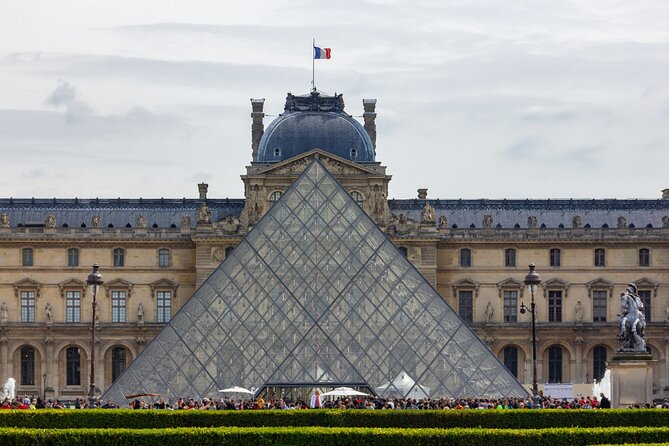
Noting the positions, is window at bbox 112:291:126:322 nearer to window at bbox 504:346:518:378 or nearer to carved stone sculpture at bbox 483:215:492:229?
carved stone sculpture at bbox 483:215:492:229

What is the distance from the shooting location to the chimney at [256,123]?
8475cm

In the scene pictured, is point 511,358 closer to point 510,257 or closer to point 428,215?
point 510,257

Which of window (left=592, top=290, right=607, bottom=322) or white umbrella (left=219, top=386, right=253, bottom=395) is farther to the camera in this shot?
window (left=592, top=290, right=607, bottom=322)

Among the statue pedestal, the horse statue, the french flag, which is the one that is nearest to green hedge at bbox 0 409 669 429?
the statue pedestal

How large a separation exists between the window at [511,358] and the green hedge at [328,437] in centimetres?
4606

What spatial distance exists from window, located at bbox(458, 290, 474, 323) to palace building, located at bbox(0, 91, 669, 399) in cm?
9

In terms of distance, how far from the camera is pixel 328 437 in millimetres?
34625

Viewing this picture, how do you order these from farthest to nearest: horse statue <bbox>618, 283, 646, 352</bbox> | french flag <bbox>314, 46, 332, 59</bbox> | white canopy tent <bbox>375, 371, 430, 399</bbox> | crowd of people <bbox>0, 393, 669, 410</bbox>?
french flag <bbox>314, 46, 332, 59</bbox>, white canopy tent <bbox>375, 371, 430, 399</bbox>, horse statue <bbox>618, 283, 646, 352</bbox>, crowd of people <bbox>0, 393, 669, 410</bbox>

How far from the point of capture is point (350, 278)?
52438 mm

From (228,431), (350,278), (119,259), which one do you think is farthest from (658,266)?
(228,431)

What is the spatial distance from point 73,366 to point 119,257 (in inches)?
207

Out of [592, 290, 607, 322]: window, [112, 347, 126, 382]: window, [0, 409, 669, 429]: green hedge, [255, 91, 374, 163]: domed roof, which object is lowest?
[0, 409, 669, 429]: green hedge

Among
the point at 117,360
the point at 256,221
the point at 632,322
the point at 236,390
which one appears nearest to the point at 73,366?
the point at 117,360

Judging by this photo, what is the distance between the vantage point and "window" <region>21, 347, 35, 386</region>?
80438mm
